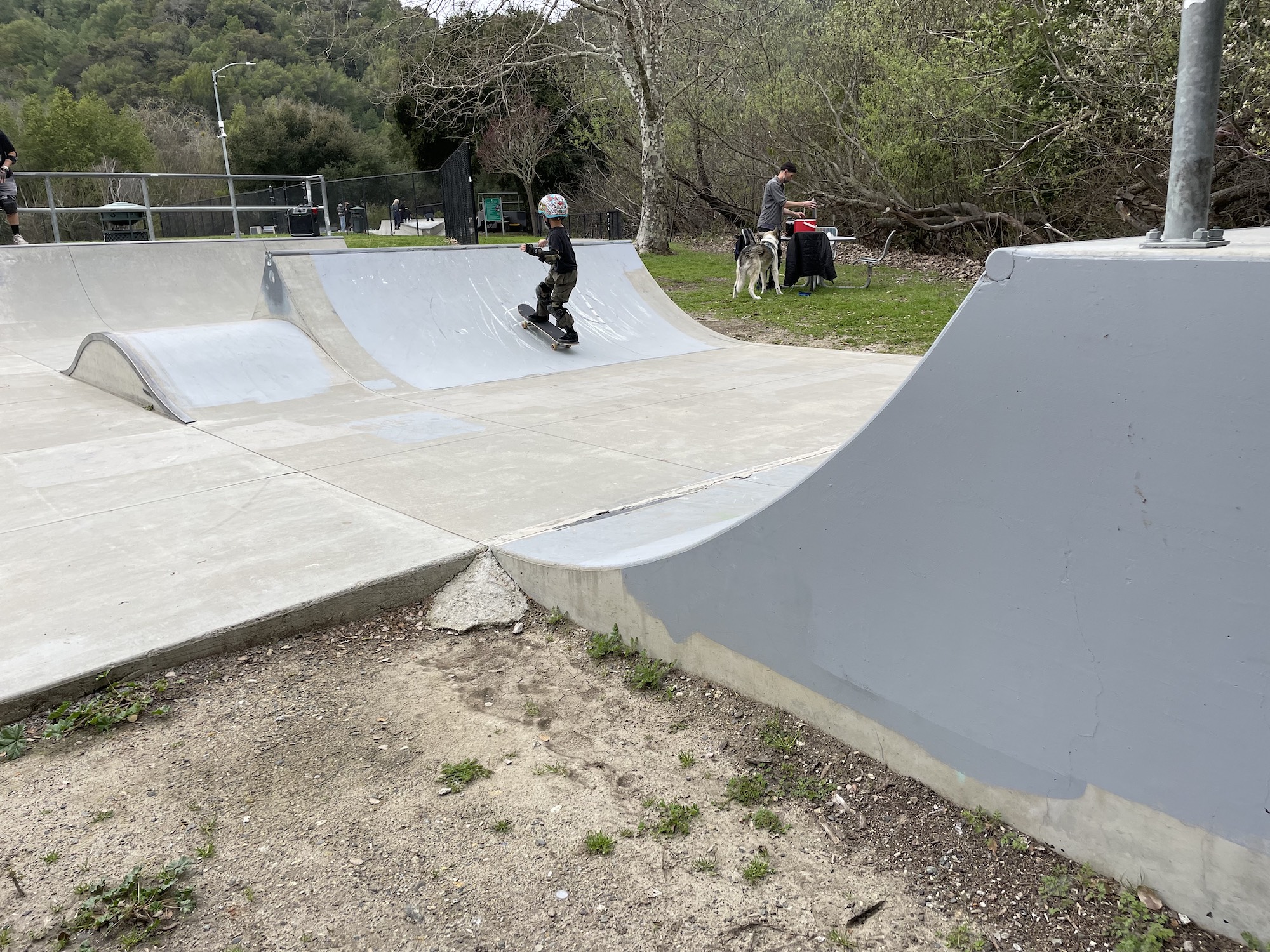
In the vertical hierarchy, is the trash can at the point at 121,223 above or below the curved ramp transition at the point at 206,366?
above

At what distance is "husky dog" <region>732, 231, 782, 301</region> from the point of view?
13.8 meters

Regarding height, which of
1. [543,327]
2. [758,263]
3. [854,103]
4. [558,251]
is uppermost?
[854,103]

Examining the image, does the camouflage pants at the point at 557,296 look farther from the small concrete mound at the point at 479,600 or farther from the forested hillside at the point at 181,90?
the forested hillside at the point at 181,90

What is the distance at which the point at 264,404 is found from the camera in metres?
7.67

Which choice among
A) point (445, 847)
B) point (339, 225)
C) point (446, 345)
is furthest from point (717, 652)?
point (339, 225)

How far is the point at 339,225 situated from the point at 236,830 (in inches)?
1568

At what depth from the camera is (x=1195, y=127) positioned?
199cm

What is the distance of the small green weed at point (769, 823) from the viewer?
8.21 feet

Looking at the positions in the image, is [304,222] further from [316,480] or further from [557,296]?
[316,480]

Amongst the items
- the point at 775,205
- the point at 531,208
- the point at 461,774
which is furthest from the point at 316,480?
the point at 531,208

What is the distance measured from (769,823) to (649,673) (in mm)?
860

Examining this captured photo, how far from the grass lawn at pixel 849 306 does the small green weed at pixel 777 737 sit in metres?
7.64

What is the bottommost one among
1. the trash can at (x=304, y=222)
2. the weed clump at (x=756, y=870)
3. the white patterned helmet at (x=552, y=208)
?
the weed clump at (x=756, y=870)

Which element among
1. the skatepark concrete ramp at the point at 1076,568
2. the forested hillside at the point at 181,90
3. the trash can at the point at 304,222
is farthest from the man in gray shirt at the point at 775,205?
the forested hillside at the point at 181,90
